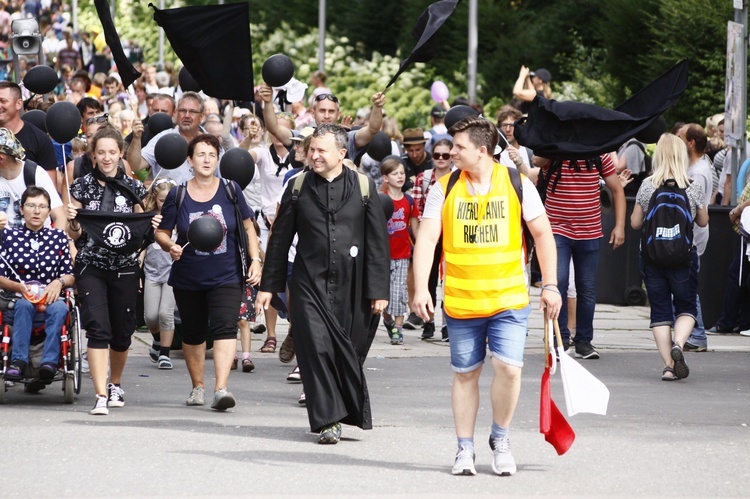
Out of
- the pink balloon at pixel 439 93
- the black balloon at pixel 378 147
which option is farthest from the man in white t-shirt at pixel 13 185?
the pink balloon at pixel 439 93

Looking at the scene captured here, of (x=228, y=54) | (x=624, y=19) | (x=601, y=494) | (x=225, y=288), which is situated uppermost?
(x=624, y=19)

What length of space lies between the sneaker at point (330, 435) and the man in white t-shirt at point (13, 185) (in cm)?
276

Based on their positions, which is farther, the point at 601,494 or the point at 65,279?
the point at 65,279

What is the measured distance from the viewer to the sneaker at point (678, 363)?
1090 cm

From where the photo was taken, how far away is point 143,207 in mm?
9750

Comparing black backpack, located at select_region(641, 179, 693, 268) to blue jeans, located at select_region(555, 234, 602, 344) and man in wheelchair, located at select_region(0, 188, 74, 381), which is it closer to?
blue jeans, located at select_region(555, 234, 602, 344)

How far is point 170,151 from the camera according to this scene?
1061 cm

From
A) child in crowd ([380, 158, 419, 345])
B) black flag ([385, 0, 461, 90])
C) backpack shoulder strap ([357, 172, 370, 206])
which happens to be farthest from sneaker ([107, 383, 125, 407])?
child in crowd ([380, 158, 419, 345])

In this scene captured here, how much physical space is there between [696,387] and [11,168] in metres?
5.20

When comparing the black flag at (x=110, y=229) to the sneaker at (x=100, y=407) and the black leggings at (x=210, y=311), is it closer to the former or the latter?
the black leggings at (x=210, y=311)

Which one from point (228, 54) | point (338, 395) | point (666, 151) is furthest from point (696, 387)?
point (228, 54)

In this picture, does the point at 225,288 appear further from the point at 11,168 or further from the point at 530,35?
the point at 530,35

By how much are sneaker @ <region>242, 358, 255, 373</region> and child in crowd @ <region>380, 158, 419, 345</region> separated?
85.9 inches

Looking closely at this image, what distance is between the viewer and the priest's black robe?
8406mm
